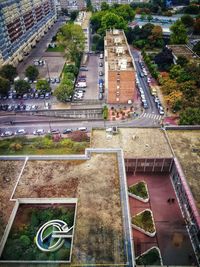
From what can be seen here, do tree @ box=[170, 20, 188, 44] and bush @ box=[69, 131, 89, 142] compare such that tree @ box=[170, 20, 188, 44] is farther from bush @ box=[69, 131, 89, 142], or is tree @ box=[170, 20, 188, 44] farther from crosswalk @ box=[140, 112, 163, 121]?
bush @ box=[69, 131, 89, 142]

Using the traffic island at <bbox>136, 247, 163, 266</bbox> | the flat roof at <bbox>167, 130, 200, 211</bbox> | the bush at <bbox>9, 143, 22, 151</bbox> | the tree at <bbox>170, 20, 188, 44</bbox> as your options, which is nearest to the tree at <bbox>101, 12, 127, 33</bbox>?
the tree at <bbox>170, 20, 188, 44</bbox>

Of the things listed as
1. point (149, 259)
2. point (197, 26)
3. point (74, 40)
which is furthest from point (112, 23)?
point (149, 259)

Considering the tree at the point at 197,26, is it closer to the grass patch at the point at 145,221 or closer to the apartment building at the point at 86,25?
the apartment building at the point at 86,25

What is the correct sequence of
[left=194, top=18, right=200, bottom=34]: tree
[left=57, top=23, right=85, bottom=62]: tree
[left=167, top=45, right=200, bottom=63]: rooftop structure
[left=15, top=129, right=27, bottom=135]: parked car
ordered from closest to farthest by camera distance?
[left=15, top=129, right=27, bottom=135]: parked car
[left=167, top=45, right=200, bottom=63]: rooftop structure
[left=57, top=23, right=85, bottom=62]: tree
[left=194, top=18, right=200, bottom=34]: tree

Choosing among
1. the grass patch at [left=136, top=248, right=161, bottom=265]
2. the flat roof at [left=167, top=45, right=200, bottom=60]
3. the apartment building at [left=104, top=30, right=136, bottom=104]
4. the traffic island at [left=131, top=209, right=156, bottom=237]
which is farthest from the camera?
the flat roof at [left=167, top=45, right=200, bottom=60]

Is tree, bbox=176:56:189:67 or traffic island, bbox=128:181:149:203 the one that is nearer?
traffic island, bbox=128:181:149:203

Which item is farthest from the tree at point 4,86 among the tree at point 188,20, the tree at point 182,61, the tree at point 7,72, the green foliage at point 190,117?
the tree at point 188,20
